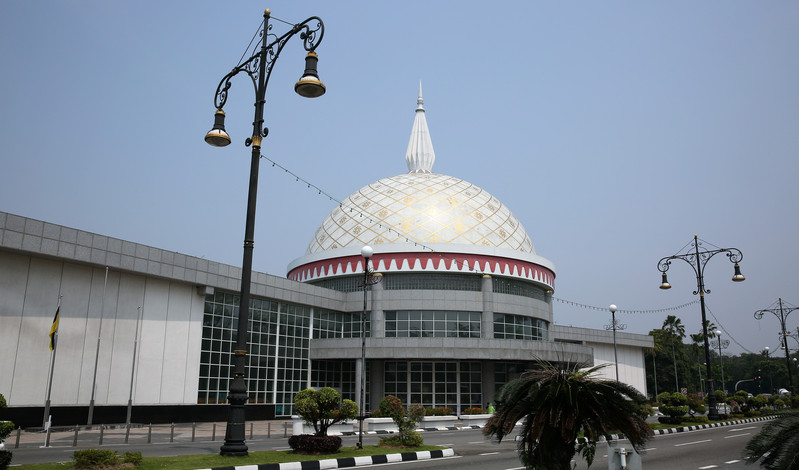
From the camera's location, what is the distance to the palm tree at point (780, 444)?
8.22 m

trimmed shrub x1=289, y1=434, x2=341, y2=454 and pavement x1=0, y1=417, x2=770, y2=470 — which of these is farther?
trimmed shrub x1=289, y1=434, x2=341, y2=454

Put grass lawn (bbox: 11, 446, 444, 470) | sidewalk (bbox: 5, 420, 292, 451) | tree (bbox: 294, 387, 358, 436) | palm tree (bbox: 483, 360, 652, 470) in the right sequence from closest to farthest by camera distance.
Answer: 1. palm tree (bbox: 483, 360, 652, 470)
2. grass lawn (bbox: 11, 446, 444, 470)
3. tree (bbox: 294, 387, 358, 436)
4. sidewalk (bbox: 5, 420, 292, 451)

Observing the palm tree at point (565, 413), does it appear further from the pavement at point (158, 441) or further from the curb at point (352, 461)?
the pavement at point (158, 441)

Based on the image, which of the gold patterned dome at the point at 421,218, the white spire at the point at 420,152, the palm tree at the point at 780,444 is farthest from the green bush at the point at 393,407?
the white spire at the point at 420,152

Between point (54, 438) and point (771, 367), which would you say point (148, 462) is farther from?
point (771, 367)

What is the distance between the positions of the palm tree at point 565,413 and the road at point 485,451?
3963 mm

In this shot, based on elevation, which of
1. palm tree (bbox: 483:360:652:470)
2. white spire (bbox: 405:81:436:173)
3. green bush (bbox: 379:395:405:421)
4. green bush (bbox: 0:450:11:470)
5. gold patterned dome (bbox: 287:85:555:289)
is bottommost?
green bush (bbox: 0:450:11:470)

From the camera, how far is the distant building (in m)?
24.5

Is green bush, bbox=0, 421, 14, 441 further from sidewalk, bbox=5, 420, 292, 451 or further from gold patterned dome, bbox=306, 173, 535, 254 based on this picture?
gold patterned dome, bbox=306, 173, 535, 254

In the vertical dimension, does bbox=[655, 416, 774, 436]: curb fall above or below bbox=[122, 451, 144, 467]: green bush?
below

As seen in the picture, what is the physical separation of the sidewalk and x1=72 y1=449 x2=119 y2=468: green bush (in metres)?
5.82

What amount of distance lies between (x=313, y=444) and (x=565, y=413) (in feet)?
27.3

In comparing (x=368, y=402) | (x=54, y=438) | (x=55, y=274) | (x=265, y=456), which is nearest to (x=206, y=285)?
(x=55, y=274)

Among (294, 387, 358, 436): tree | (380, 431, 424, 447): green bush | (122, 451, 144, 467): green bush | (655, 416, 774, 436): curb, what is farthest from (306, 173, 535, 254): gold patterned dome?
→ (122, 451, 144, 467): green bush
